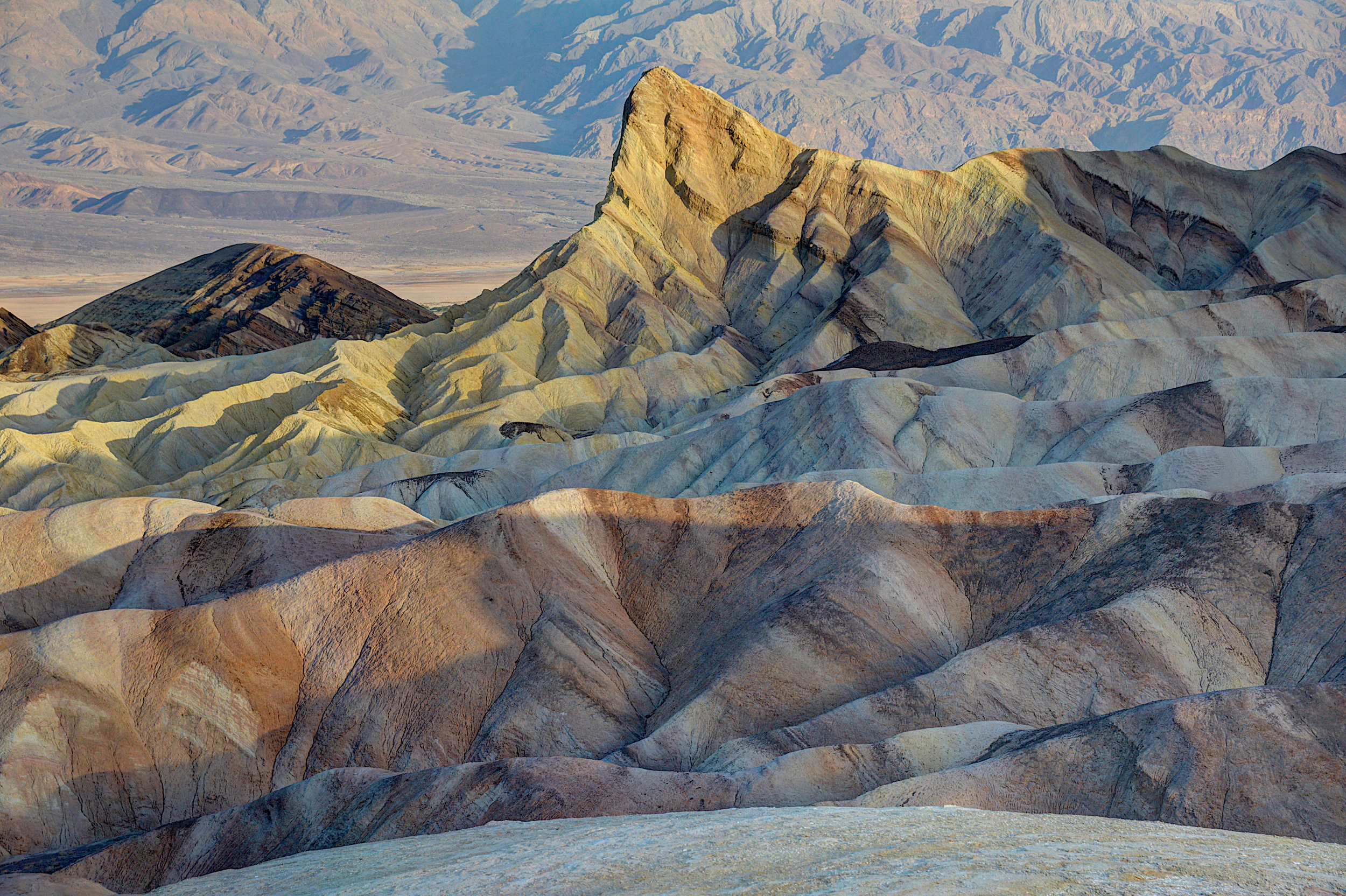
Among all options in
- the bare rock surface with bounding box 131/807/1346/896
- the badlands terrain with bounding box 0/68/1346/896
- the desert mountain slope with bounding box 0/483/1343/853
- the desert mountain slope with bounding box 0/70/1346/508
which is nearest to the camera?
the bare rock surface with bounding box 131/807/1346/896

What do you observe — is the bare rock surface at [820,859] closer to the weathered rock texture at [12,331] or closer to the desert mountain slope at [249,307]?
the desert mountain slope at [249,307]

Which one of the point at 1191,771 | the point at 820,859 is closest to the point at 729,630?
the point at 1191,771

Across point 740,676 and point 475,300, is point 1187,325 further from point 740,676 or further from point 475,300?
point 475,300

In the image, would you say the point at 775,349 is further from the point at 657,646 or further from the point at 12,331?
the point at 12,331

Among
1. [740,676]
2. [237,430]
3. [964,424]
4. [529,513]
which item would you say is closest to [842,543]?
[740,676]

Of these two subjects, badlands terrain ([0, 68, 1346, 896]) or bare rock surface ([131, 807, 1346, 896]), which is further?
badlands terrain ([0, 68, 1346, 896])

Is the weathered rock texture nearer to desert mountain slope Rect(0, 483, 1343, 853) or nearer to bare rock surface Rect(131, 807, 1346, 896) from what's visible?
desert mountain slope Rect(0, 483, 1343, 853)

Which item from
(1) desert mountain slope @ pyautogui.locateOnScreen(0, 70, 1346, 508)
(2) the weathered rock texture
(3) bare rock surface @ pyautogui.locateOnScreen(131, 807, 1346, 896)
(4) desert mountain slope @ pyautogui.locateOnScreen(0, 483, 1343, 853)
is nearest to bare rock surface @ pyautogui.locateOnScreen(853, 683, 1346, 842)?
(3) bare rock surface @ pyautogui.locateOnScreen(131, 807, 1346, 896)
